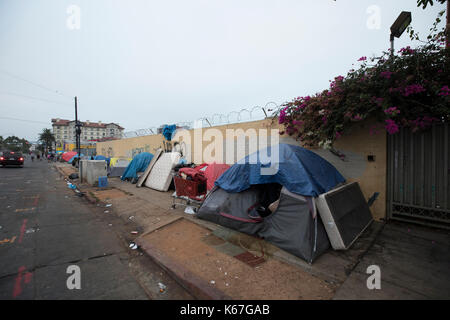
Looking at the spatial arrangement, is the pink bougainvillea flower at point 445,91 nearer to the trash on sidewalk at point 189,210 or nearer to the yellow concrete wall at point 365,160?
the yellow concrete wall at point 365,160

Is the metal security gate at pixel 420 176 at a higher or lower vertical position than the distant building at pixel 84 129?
lower

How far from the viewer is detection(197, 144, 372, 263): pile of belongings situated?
3266 mm

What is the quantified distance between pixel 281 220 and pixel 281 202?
1.07 feet

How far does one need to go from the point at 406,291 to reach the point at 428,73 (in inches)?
151

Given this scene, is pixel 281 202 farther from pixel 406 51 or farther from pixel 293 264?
pixel 406 51

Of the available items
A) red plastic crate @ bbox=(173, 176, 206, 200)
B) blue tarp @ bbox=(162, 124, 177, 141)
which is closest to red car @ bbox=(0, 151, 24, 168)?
blue tarp @ bbox=(162, 124, 177, 141)

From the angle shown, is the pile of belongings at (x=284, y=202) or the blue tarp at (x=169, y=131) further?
the blue tarp at (x=169, y=131)

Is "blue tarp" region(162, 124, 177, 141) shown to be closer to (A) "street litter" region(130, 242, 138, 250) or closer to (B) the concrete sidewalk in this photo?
(B) the concrete sidewalk

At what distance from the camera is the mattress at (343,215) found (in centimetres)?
331

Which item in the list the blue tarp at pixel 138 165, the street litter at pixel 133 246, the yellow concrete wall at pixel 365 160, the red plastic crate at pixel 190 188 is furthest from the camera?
the blue tarp at pixel 138 165

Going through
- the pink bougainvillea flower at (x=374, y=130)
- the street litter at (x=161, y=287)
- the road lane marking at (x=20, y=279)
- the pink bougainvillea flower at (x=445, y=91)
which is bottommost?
the street litter at (x=161, y=287)

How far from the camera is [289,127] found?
5566 millimetres

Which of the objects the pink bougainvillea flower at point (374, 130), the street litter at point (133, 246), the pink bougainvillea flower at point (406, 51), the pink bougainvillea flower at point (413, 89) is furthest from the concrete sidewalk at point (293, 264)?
the pink bougainvillea flower at point (406, 51)
